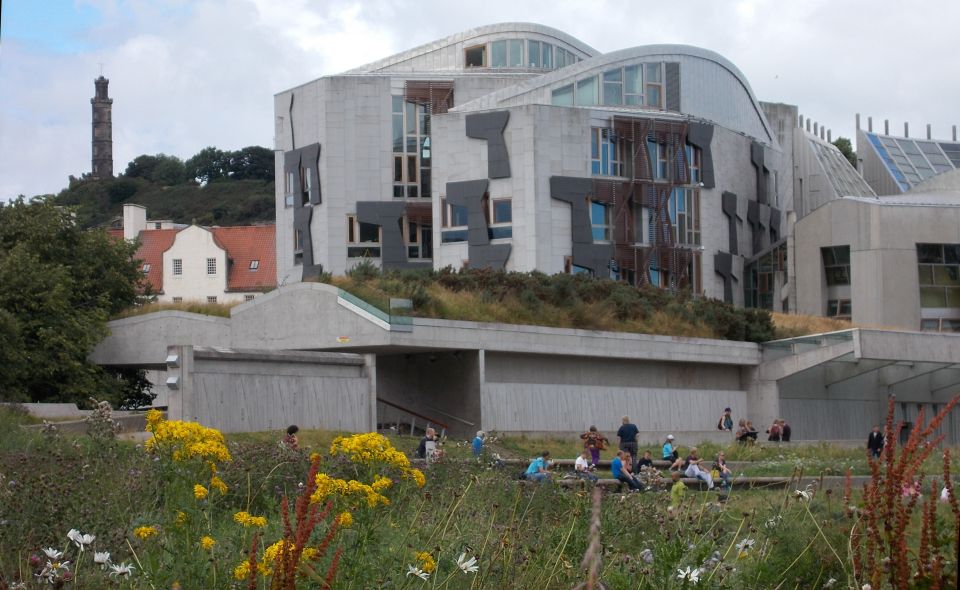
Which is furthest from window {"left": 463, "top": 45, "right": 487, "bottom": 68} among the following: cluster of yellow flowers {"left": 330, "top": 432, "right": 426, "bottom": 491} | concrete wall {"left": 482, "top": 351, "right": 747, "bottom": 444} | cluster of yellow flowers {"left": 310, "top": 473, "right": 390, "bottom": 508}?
cluster of yellow flowers {"left": 310, "top": 473, "right": 390, "bottom": 508}

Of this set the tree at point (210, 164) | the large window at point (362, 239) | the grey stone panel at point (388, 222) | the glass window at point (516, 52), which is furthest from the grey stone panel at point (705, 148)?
the tree at point (210, 164)

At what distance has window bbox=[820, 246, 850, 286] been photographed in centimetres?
5488

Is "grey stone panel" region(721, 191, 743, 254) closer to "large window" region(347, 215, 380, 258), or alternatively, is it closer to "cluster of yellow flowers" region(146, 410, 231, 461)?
"large window" region(347, 215, 380, 258)

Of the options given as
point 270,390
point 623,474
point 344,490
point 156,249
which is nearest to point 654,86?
point 270,390

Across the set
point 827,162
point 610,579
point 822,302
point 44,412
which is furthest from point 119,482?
point 827,162

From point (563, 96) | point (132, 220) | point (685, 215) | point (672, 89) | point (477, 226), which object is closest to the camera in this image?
point (477, 226)

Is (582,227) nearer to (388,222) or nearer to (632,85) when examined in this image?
(632,85)

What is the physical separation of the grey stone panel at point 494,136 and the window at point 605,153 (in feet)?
11.3

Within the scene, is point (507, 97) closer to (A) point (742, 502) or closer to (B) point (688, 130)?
A: (B) point (688, 130)

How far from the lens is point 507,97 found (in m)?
54.5

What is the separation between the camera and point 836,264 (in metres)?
55.4

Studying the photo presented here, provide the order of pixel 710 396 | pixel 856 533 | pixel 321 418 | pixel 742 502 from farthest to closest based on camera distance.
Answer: pixel 710 396
pixel 321 418
pixel 742 502
pixel 856 533

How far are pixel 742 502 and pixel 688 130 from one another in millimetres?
40480

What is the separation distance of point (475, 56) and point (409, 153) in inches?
299
